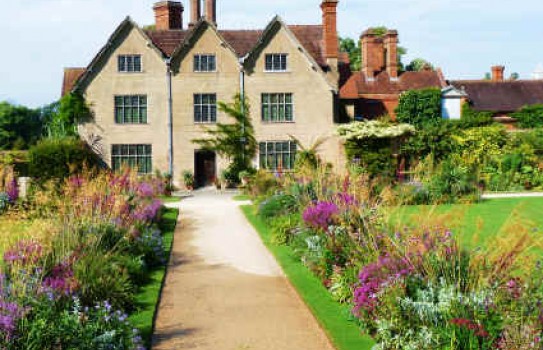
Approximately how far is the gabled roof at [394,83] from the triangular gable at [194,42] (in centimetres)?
840

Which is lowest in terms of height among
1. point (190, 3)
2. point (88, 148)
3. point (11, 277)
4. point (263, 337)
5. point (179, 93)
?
point (263, 337)

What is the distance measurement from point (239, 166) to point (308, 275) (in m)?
19.6

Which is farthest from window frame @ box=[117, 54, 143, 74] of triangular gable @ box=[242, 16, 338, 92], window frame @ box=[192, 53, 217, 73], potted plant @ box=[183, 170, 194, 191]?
potted plant @ box=[183, 170, 194, 191]

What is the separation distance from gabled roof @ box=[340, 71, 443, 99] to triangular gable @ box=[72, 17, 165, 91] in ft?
37.5

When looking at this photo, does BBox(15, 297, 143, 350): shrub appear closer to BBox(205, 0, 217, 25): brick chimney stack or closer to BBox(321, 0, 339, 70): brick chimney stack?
BBox(321, 0, 339, 70): brick chimney stack

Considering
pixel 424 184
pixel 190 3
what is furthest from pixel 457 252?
pixel 190 3

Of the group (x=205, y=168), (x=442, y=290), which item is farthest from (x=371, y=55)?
(x=442, y=290)

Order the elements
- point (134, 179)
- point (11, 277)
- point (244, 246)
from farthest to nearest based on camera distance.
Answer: point (134, 179) → point (244, 246) → point (11, 277)

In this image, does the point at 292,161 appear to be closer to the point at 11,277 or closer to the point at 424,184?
the point at 424,184

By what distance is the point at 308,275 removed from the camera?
411 inches

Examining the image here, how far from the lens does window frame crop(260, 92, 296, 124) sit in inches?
1193

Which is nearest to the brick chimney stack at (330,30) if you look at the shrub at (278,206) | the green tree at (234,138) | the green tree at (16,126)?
the green tree at (234,138)

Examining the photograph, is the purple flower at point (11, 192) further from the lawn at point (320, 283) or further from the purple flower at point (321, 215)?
the purple flower at point (321, 215)

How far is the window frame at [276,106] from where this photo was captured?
30.3 m
